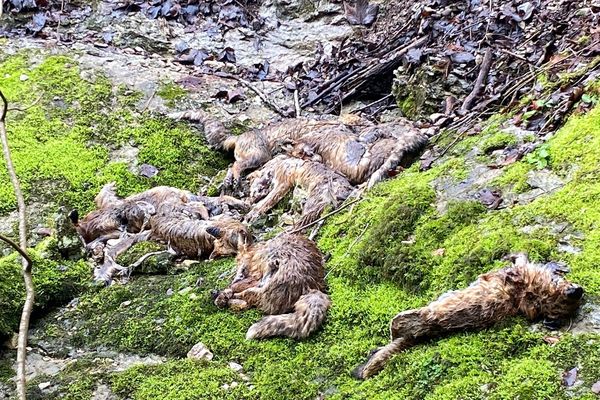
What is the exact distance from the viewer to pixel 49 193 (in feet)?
23.9

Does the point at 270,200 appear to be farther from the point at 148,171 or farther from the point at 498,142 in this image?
the point at 498,142

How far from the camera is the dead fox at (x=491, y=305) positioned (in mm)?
3223

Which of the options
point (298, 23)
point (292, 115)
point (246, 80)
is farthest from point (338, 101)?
point (298, 23)

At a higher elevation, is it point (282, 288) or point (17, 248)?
point (17, 248)

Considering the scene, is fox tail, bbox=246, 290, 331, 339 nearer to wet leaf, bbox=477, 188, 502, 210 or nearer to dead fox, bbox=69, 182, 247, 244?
wet leaf, bbox=477, 188, 502, 210

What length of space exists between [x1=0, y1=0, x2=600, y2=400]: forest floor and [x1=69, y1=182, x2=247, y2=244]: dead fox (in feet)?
1.24

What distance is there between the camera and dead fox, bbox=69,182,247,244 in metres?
6.41

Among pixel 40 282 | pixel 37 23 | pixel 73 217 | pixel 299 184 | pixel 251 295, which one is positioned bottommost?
pixel 40 282

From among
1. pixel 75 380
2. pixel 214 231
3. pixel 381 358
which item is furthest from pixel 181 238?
pixel 381 358

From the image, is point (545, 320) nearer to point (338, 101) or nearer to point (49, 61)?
point (338, 101)

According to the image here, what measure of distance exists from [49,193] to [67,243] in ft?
5.13

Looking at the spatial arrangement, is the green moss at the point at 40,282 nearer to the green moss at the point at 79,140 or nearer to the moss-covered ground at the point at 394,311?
the moss-covered ground at the point at 394,311

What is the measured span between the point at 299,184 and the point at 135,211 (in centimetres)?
178

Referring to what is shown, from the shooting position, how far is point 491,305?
3383 millimetres
